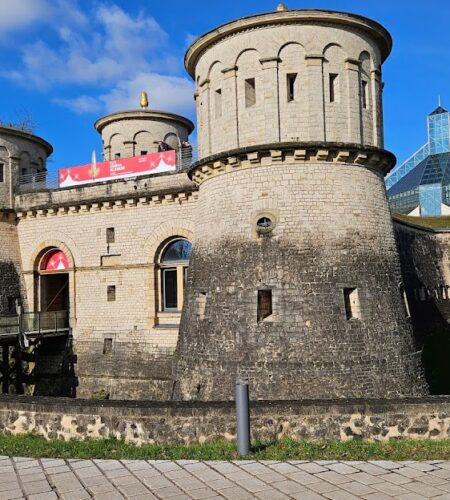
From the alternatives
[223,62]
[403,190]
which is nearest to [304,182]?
Result: [223,62]

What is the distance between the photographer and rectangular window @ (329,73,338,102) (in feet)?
43.4

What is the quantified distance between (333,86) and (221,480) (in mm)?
10210

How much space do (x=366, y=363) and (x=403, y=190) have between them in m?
56.6

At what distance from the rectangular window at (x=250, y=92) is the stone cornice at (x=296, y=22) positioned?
4.07 ft

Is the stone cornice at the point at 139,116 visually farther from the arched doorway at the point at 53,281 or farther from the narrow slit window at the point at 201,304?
the narrow slit window at the point at 201,304

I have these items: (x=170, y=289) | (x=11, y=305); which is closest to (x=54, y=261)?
(x=11, y=305)

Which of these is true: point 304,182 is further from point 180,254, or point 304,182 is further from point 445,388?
point 445,388

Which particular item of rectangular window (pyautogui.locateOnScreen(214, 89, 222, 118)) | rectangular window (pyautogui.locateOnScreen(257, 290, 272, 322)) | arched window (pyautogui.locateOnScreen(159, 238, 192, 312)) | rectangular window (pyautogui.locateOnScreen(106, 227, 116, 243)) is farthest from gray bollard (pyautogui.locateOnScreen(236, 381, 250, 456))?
rectangular window (pyautogui.locateOnScreen(106, 227, 116, 243))

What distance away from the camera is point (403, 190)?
6469 cm

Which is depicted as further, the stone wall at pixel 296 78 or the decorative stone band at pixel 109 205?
the decorative stone band at pixel 109 205

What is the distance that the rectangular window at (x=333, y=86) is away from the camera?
43.4 ft

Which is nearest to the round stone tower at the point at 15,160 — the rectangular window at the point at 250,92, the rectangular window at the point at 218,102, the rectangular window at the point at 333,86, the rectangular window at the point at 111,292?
A: the rectangular window at the point at 111,292

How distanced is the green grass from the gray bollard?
147mm

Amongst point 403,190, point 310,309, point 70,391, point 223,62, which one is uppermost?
point 403,190
